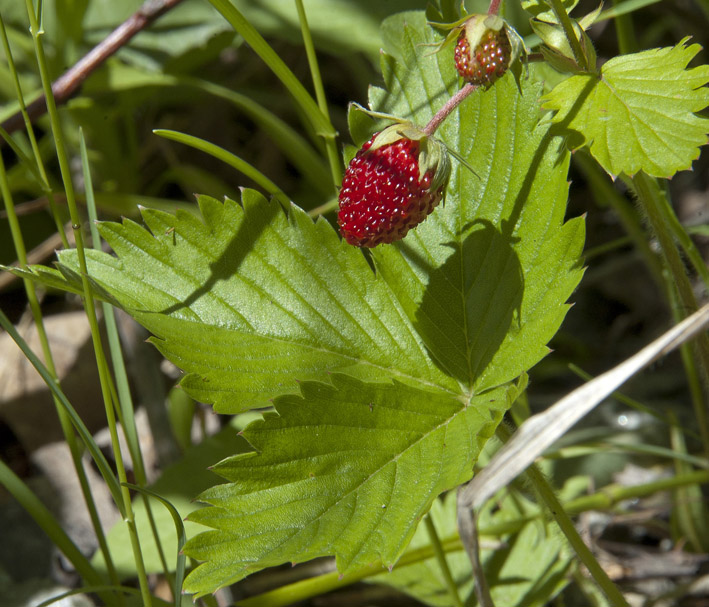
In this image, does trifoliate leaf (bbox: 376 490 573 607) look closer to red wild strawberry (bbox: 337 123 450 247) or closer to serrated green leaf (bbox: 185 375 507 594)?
serrated green leaf (bbox: 185 375 507 594)

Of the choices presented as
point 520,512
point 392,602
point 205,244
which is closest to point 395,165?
point 205,244

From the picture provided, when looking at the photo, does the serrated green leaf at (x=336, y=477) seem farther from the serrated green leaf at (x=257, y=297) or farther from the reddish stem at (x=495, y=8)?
the reddish stem at (x=495, y=8)

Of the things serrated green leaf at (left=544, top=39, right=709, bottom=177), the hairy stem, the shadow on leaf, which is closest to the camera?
the hairy stem

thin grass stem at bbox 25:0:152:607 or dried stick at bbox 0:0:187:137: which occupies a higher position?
dried stick at bbox 0:0:187:137

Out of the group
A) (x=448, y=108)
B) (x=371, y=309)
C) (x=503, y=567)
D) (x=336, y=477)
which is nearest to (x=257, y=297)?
(x=371, y=309)

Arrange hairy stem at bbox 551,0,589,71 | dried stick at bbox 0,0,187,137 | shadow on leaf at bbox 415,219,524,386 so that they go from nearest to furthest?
hairy stem at bbox 551,0,589,71 → shadow on leaf at bbox 415,219,524,386 → dried stick at bbox 0,0,187,137

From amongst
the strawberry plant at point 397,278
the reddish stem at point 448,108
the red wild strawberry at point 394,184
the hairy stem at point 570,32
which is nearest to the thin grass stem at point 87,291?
the strawberry plant at point 397,278


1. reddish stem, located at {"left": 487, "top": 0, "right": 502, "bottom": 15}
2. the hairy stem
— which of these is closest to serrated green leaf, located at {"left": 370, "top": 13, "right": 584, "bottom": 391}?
the hairy stem

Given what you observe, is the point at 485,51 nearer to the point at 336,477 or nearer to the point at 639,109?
the point at 639,109
